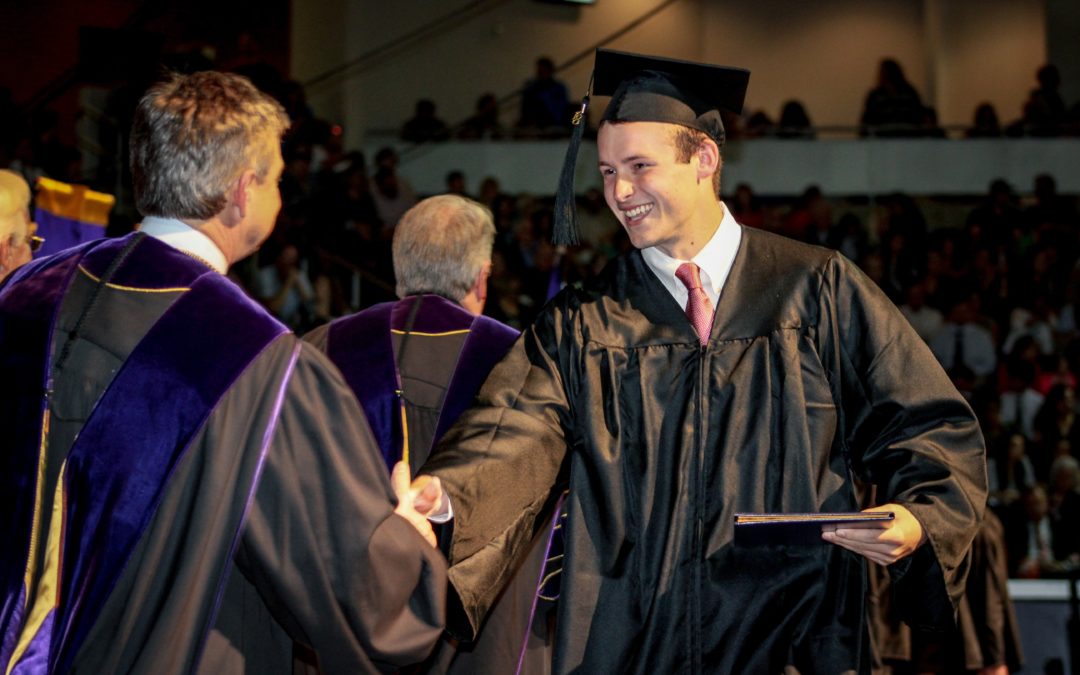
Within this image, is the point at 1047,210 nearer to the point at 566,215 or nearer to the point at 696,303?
the point at 566,215

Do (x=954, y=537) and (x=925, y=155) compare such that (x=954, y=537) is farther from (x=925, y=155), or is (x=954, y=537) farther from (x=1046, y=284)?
(x=925, y=155)

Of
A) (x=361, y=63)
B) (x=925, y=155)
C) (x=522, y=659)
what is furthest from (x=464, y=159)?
(x=522, y=659)

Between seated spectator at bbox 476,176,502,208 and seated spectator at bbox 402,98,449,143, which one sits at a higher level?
seated spectator at bbox 402,98,449,143

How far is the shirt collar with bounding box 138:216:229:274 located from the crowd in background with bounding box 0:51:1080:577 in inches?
229

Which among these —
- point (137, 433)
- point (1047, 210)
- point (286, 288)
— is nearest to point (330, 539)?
point (137, 433)

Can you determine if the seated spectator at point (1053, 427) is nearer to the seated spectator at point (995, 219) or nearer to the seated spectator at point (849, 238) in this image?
the seated spectator at point (849, 238)

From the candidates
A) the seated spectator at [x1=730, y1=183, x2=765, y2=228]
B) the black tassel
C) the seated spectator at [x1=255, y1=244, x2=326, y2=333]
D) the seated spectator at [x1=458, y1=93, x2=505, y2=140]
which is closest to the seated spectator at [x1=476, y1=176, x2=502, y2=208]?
the seated spectator at [x1=458, y1=93, x2=505, y2=140]

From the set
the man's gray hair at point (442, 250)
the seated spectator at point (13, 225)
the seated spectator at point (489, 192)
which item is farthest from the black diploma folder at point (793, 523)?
the seated spectator at point (489, 192)

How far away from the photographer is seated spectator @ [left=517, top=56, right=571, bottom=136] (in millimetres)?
14219

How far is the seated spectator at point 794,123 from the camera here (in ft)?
47.5

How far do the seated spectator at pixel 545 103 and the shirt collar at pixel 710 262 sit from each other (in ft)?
36.4

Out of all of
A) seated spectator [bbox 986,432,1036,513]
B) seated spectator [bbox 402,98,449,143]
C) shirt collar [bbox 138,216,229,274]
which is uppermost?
seated spectator [bbox 402,98,449,143]

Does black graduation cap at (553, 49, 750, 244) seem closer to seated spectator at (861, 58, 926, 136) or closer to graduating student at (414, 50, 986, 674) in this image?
graduating student at (414, 50, 986, 674)

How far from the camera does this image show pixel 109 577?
247 cm
